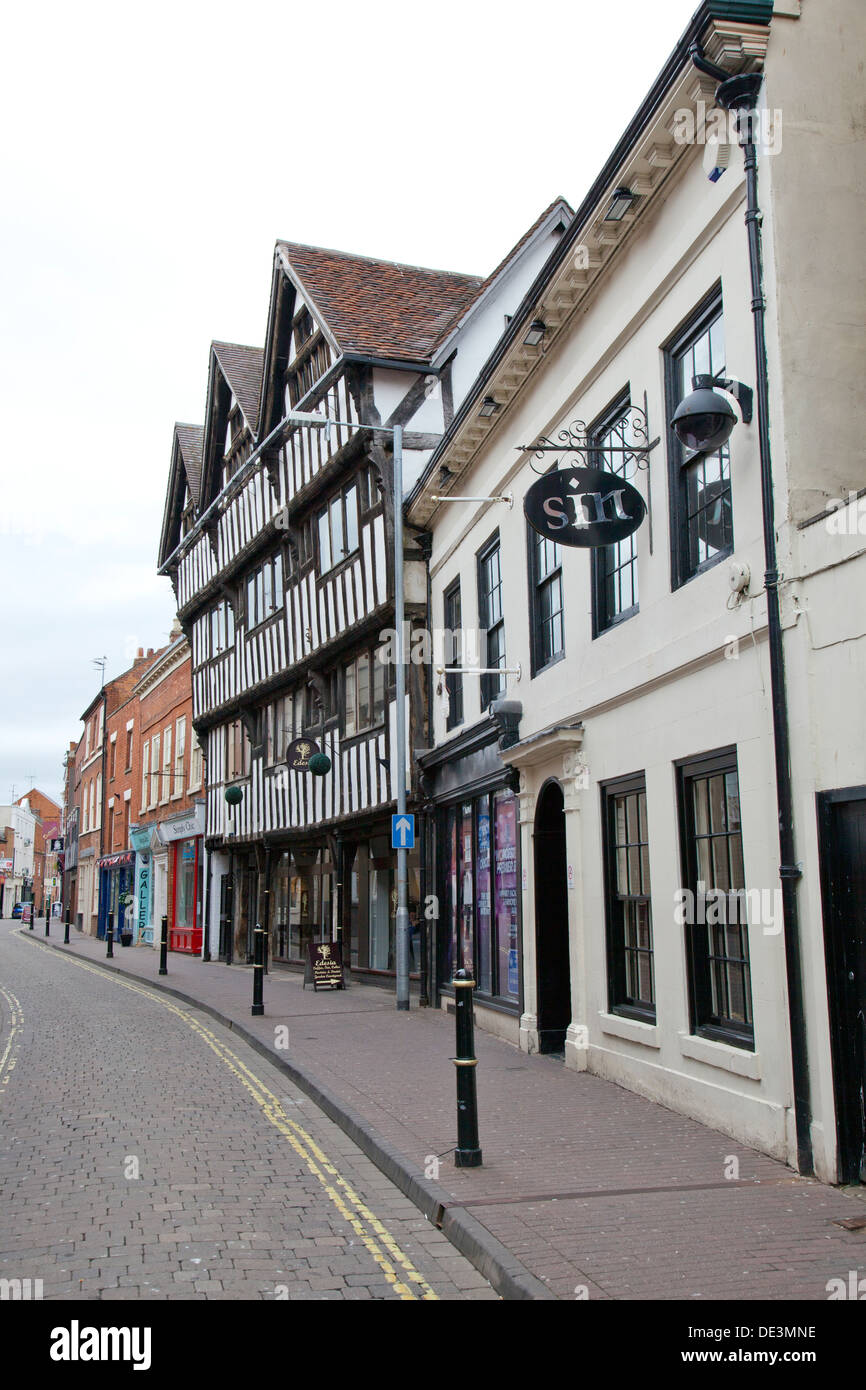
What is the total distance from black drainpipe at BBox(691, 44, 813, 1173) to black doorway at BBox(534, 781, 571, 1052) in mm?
5060

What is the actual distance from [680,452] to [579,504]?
0.89 meters

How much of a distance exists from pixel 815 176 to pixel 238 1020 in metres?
12.0

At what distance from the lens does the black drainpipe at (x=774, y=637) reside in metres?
6.85

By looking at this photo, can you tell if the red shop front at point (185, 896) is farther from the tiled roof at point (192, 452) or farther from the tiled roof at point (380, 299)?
the tiled roof at point (380, 299)

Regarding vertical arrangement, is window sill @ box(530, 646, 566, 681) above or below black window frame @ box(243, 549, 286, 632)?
below

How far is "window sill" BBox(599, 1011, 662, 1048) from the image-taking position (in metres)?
9.25

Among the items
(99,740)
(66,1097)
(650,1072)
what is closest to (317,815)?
(66,1097)

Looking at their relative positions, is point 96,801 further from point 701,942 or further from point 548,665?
point 701,942

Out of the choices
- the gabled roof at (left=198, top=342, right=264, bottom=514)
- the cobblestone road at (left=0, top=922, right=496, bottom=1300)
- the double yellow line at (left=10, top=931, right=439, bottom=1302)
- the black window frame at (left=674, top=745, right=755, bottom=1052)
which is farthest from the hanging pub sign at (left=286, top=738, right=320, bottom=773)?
the black window frame at (left=674, top=745, right=755, bottom=1052)

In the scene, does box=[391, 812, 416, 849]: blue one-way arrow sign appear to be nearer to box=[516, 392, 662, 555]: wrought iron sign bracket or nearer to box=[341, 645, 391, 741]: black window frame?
box=[341, 645, 391, 741]: black window frame

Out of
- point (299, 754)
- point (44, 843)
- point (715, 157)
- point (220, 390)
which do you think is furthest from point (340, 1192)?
point (44, 843)

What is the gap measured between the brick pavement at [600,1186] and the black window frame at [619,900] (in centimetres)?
73

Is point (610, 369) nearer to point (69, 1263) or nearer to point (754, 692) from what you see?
point (754, 692)

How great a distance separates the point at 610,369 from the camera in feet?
34.7
